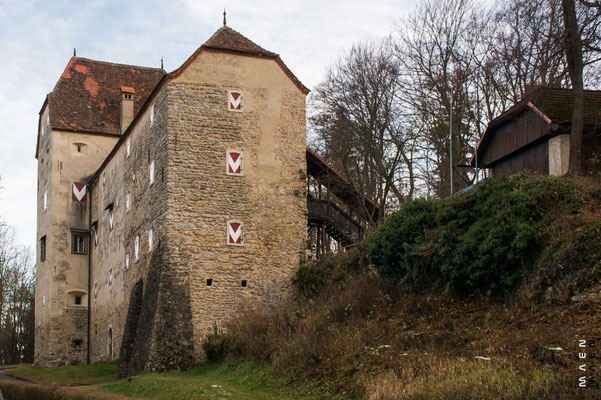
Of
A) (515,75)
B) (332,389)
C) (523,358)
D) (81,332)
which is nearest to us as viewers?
(523,358)

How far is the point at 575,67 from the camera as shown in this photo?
19.8m

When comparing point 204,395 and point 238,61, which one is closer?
point 204,395

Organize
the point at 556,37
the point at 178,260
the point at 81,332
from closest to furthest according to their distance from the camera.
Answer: the point at 556,37 < the point at 178,260 < the point at 81,332

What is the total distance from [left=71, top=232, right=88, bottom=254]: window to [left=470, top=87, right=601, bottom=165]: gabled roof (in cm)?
2466

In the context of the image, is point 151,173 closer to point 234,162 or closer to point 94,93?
point 234,162

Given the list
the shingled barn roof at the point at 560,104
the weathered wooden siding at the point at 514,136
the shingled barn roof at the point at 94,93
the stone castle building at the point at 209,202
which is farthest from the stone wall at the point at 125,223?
the shingled barn roof at the point at 560,104

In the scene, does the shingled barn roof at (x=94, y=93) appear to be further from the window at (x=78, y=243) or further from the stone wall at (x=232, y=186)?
the stone wall at (x=232, y=186)

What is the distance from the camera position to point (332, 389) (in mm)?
15086

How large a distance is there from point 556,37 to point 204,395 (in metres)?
12.8

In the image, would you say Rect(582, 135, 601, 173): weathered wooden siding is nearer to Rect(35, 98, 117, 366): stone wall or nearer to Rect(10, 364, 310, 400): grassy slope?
Rect(10, 364, 310, 400): grassy slope

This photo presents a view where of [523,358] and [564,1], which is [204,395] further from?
[564,1]

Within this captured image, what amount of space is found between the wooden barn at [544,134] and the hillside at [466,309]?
3.97m

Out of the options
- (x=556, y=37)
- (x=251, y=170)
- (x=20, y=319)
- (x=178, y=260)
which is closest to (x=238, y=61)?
(x=251, y=170)

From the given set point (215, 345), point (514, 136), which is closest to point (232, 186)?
point (215, 345)
